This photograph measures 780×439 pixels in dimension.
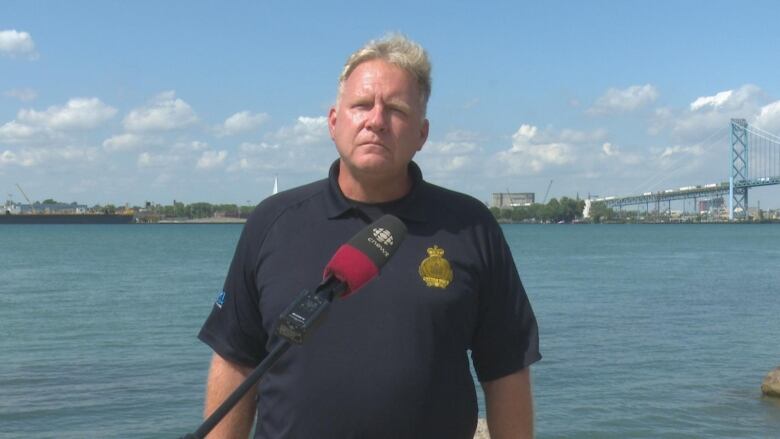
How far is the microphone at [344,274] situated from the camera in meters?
1.96

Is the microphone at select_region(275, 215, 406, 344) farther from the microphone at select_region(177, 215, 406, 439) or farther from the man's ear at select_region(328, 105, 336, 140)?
the man's ear at select_region(328, 105, 336, 140)

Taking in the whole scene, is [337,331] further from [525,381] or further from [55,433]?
[55,433]

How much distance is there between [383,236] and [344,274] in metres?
0.21

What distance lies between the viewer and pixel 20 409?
14.2 metres

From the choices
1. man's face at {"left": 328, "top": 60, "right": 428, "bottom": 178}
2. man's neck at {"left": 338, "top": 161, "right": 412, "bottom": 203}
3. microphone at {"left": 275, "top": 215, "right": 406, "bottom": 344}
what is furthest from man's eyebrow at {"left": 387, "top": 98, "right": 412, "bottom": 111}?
microphone at {"left": 275, "top": 215, "right": 406, "bottom": 344}

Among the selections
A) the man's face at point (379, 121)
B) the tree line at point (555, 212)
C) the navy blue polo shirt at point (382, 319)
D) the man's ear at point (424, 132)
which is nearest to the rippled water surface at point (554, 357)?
the navy blue polo shirt at point (382, 319)

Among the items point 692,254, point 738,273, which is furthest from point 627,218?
point 738,273

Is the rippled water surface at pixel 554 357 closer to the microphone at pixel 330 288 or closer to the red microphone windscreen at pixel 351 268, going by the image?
the microphone at pixel 330 288

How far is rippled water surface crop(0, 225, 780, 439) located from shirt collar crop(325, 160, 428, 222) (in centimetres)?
1057

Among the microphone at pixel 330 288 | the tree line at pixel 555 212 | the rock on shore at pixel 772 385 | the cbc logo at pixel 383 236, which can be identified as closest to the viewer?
the microphone at pixel 330 288

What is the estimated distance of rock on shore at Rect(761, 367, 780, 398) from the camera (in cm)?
1520

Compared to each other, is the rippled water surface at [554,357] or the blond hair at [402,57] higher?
the blond hair at [402,57]

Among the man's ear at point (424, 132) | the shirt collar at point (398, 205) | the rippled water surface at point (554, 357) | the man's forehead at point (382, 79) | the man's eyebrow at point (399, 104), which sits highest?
the man's forehead at point (382, 79)

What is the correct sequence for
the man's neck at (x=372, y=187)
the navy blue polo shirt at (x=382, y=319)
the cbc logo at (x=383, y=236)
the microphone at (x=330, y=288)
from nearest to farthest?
1. the microphone at (x=330, y=288)
2. the cbc logo at (x=383, y=236)
3. the navy blue polo shirt at (x=382, y=319)
4. the man's neck at (x=372, y=187)
